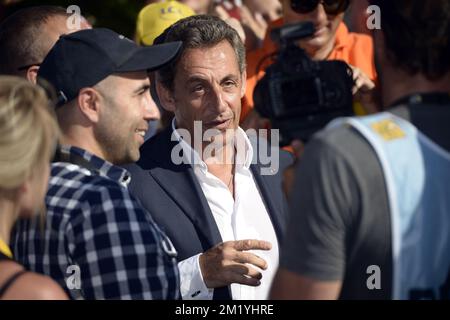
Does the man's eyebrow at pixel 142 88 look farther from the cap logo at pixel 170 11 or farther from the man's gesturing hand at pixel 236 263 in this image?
the cap logo at pixel 170 11

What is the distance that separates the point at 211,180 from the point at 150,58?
711 millimetres

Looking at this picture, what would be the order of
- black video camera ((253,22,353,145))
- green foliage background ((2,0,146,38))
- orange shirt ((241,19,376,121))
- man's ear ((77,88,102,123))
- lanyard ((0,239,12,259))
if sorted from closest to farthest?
lanyard ((0,239,12,259)) < black video camera ((253,22,353,145)) < man's ear ((77,88,102,123)) < orange shirt ((241,19,376,121)) < green foliage background ((2,0,146,38))

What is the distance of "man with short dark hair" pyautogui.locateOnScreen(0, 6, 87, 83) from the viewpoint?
4.86 metres

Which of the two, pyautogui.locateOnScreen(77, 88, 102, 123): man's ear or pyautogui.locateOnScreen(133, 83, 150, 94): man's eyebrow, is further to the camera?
pyautogui.locateOnScreen(133, 83, 150, 94): man's eyebrow

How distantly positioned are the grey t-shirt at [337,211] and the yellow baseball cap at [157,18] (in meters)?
3.64

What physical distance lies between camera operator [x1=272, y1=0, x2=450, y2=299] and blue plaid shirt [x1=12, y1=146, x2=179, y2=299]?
2.67 ft

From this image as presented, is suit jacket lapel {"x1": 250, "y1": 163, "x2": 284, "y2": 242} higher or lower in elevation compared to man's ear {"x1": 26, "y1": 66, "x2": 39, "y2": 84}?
lower

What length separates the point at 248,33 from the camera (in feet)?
20.0

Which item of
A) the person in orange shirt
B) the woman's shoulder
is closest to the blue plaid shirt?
the woman's shoulder

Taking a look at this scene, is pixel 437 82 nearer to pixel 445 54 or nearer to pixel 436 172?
pixel 445 54

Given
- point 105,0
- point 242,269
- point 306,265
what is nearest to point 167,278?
point 242,269

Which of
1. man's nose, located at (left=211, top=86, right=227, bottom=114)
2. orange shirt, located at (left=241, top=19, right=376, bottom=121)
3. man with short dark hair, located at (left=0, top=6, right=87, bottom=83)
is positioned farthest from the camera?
orange shirt, located at (left=241, top=19, right=376, bottom=121)

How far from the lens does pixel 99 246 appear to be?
11.2 feet

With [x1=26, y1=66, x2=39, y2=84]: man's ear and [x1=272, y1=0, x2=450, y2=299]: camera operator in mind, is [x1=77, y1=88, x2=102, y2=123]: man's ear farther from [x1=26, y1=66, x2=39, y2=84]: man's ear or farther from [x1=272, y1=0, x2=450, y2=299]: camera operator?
[x1=272, y1=0, x2=450, y2=299]: camera operator
